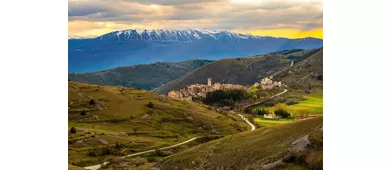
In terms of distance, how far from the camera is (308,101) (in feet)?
96.5

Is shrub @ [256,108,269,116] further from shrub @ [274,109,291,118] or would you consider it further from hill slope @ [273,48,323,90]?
shrub @ [274,109,291,118]

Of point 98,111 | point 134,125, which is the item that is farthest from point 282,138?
point 98,111

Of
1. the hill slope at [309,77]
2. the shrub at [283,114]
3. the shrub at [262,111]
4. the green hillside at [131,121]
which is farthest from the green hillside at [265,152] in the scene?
the green hillside at [131,121]

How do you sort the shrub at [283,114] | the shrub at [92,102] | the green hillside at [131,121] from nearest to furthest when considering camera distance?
the shrub at [283,114] < the green hillside at [131,121] < the shrub at [92,102]

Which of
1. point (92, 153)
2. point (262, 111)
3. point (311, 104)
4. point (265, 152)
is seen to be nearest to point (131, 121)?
point (92, 153)

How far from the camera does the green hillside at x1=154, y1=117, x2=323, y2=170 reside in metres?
12.7

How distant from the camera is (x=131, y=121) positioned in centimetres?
7194

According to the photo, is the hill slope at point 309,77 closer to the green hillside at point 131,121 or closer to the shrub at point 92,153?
the green hillside at point 131,121

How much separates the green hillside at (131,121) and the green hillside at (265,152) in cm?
2684

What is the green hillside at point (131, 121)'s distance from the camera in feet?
169

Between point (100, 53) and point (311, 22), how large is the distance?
491 feet

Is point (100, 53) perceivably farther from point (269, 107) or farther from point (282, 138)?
point (282, 138)

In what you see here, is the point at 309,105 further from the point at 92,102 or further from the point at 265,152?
the point at 92,102

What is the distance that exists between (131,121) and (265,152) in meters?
58.6
